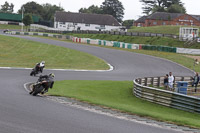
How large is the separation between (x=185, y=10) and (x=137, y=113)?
14444 cm

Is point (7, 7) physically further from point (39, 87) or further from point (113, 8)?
point (39, 87)

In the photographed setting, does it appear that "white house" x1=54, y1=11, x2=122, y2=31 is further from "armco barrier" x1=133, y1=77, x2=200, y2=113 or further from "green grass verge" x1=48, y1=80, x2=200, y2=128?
"armco barrier" x1=133, y1=77, x2=200, y2=113

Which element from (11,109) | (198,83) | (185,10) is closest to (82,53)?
(198,83)

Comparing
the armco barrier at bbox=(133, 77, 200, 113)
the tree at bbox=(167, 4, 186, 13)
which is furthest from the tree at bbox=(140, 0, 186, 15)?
the armco barrier at bbox=(133, 77, 200, 113)

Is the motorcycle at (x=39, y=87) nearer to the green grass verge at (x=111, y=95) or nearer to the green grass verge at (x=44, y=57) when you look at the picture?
the green grass verge at (x=111, y=95)

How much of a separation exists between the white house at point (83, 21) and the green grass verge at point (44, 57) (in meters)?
69.5

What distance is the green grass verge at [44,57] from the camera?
39.7 m

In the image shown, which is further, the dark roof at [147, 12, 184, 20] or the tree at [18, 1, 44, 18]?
the tree at [18, 1, 44, 18]

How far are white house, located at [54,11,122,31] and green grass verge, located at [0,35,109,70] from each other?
228 feet

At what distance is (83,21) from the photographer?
418 feet

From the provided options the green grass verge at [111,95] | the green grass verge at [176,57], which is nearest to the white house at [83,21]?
the green grass verge at [176,57]

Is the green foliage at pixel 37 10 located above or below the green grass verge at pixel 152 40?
above

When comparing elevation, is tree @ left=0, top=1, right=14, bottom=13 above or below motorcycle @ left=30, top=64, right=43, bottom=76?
above

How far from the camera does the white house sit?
127 metres
